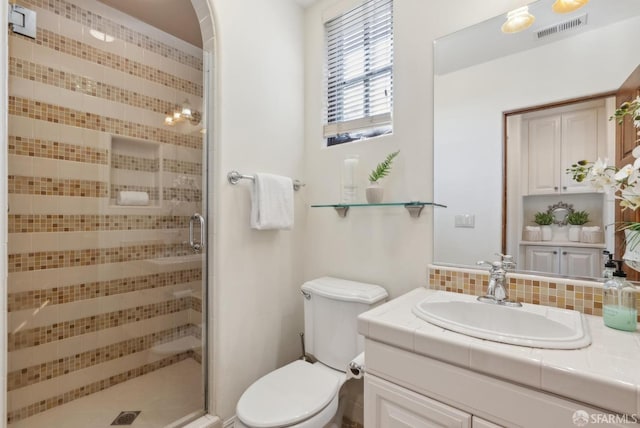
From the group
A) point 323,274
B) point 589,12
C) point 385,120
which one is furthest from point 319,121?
point 589,12

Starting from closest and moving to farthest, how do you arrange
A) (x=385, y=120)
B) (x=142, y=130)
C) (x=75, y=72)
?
(x=385, y=120) → (x=75, y=72) → (x=142, y=130)

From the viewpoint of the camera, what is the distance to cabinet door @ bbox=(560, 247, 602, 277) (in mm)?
1092

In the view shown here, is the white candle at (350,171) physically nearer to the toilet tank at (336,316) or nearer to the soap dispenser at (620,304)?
the toilet tank at (336,316)

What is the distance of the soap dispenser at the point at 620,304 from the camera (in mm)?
928

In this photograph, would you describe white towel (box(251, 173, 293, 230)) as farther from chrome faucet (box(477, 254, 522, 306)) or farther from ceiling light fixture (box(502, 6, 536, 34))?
ceiling light fixture (box(502, 6, 536, 34))

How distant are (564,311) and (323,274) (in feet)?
3.78

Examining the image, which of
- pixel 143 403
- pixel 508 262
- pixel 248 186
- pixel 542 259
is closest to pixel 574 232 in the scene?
pixel 542 259

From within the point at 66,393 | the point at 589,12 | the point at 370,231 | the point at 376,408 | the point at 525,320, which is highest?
the point at 589,12

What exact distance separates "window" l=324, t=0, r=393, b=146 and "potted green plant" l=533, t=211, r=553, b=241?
80 centimetres

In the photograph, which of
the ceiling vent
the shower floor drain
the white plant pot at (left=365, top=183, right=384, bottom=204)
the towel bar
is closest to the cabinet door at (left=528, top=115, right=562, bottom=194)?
the ceiling vent

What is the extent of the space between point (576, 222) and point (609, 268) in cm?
19

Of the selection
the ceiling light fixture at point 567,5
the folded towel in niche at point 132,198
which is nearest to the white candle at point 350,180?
the ceiling light fixture at point 567,5

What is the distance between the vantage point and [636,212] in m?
1.01

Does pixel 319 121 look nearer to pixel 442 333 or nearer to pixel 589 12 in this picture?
pixel 589 12
